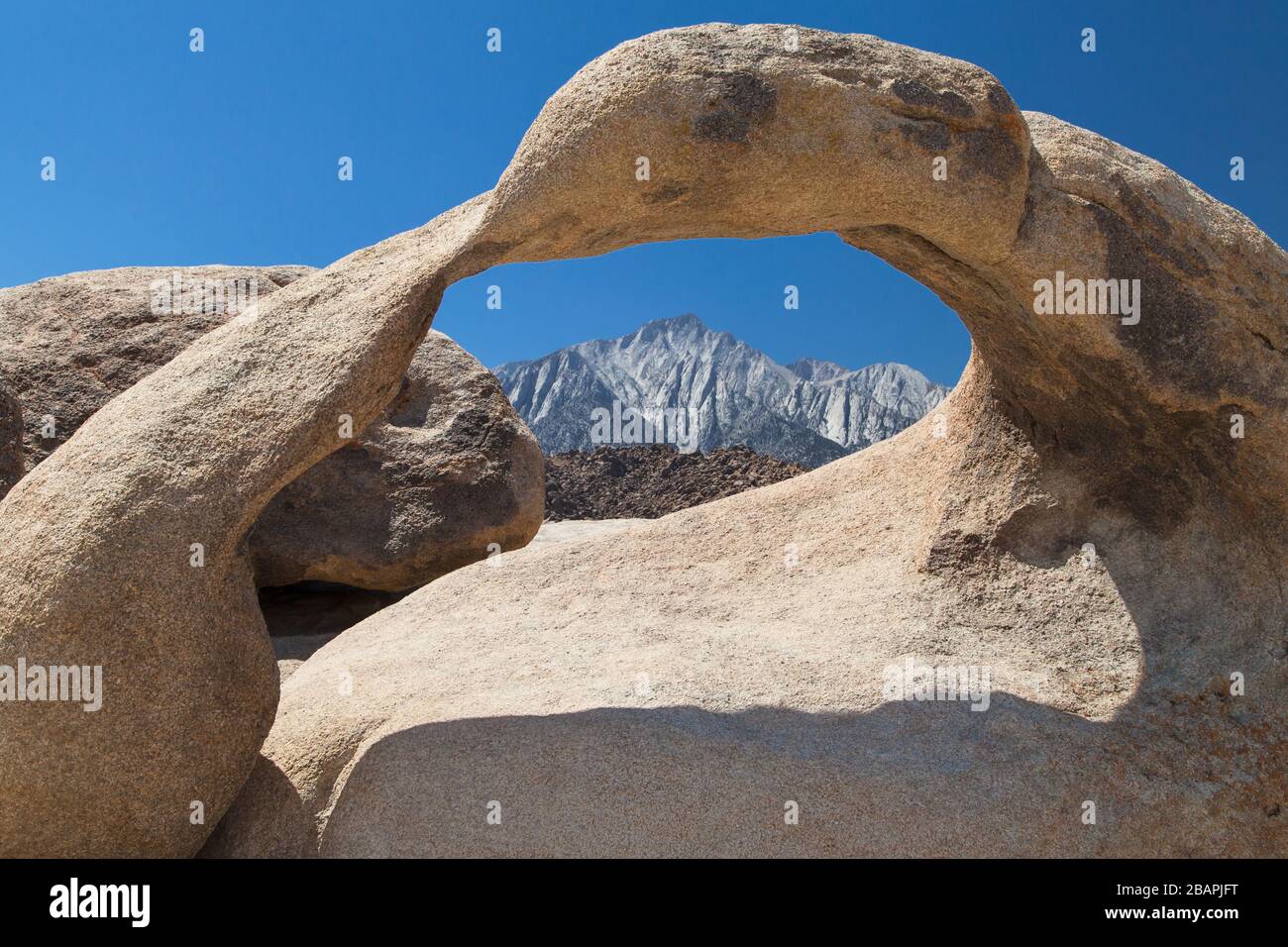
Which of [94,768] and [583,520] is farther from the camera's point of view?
[583,520]

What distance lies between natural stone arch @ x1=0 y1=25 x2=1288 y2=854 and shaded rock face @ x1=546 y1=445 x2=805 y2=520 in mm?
9710

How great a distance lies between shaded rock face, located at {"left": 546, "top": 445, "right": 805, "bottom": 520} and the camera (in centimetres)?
1516

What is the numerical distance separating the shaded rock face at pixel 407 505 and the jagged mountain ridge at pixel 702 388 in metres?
36.1

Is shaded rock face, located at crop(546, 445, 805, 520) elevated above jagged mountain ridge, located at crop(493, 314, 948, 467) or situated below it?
below

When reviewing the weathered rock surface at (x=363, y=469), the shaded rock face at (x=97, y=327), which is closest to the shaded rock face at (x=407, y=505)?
the weathered rock surface at (x=363, y=469)

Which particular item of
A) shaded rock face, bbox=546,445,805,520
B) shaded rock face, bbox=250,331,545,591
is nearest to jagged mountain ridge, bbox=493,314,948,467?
shaded rock face, bbox=546,445,805,520

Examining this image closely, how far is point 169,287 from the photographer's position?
22.5ft

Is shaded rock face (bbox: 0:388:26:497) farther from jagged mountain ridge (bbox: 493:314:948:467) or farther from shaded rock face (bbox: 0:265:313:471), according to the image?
jagged mountain ridge (bbox: 493:314:948:467)

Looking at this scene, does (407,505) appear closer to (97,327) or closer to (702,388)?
(97,327)

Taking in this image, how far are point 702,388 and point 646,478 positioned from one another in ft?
Answer: 117
